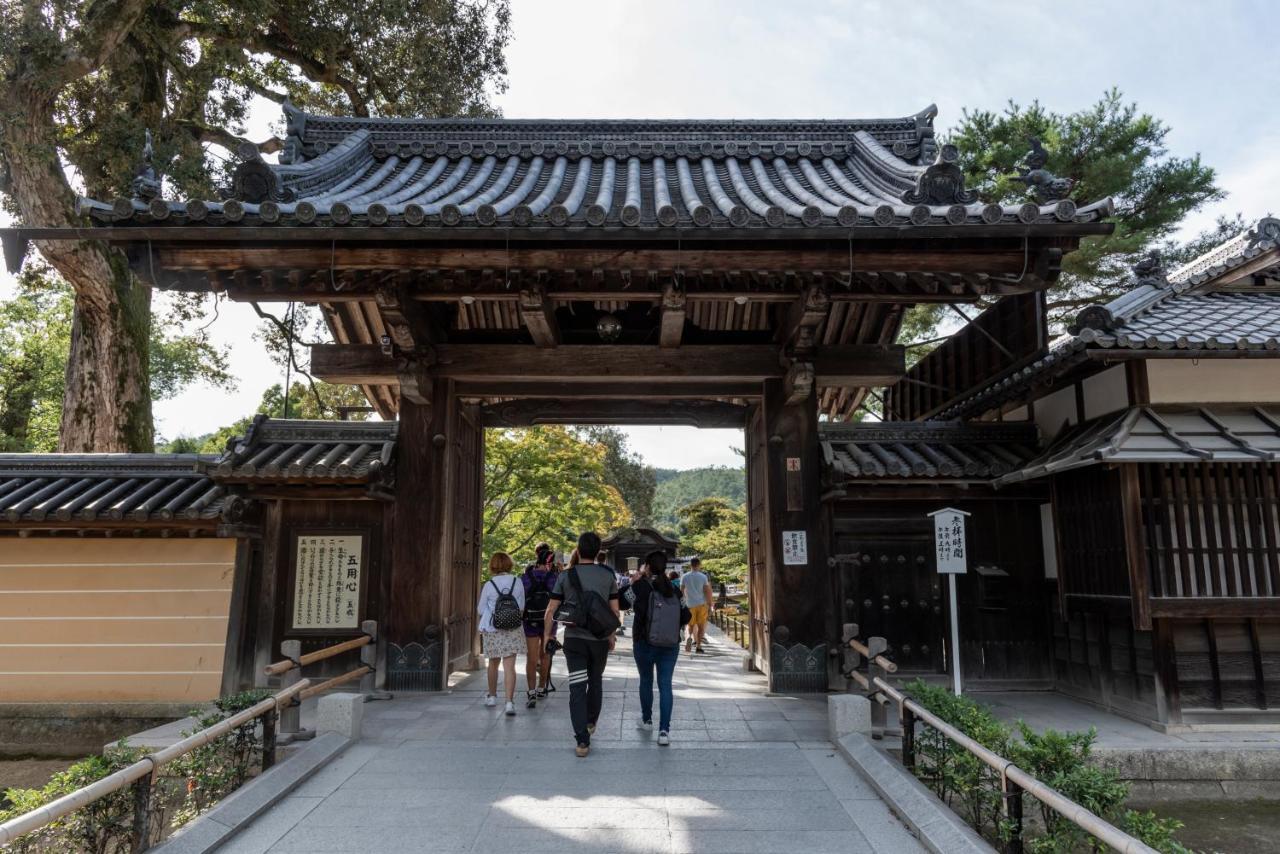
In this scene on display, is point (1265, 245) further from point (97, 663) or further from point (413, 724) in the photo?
point (97, 663)

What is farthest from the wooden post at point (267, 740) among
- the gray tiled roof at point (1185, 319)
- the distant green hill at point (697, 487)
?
the distant green hill at point (697, 487)

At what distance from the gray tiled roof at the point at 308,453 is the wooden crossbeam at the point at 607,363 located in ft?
3.14

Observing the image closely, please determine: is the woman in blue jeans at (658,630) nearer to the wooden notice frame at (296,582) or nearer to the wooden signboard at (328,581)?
the wooden notice frame at (296,582)

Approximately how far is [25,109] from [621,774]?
1381 cm

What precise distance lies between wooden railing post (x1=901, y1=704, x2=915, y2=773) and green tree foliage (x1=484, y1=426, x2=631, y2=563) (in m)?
12.6

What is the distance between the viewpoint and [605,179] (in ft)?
30.7

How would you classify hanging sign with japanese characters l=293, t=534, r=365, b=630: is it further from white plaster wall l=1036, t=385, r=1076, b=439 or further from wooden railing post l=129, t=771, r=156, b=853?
white plaster wall l=1036, t=385, r=1076, b=439

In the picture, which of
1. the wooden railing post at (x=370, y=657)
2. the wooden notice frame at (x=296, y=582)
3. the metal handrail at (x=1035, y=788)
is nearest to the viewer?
the metal handrail at (x=1035, y=788)

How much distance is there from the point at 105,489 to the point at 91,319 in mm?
5766

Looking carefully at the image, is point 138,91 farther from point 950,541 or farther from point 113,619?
point 950,541

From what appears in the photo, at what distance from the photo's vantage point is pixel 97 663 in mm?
9203

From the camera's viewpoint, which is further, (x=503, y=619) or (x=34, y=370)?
(x=34, y=370)

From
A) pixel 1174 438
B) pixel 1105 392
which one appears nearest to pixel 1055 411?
pixel 1105 392

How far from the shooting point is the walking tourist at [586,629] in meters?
6.41
